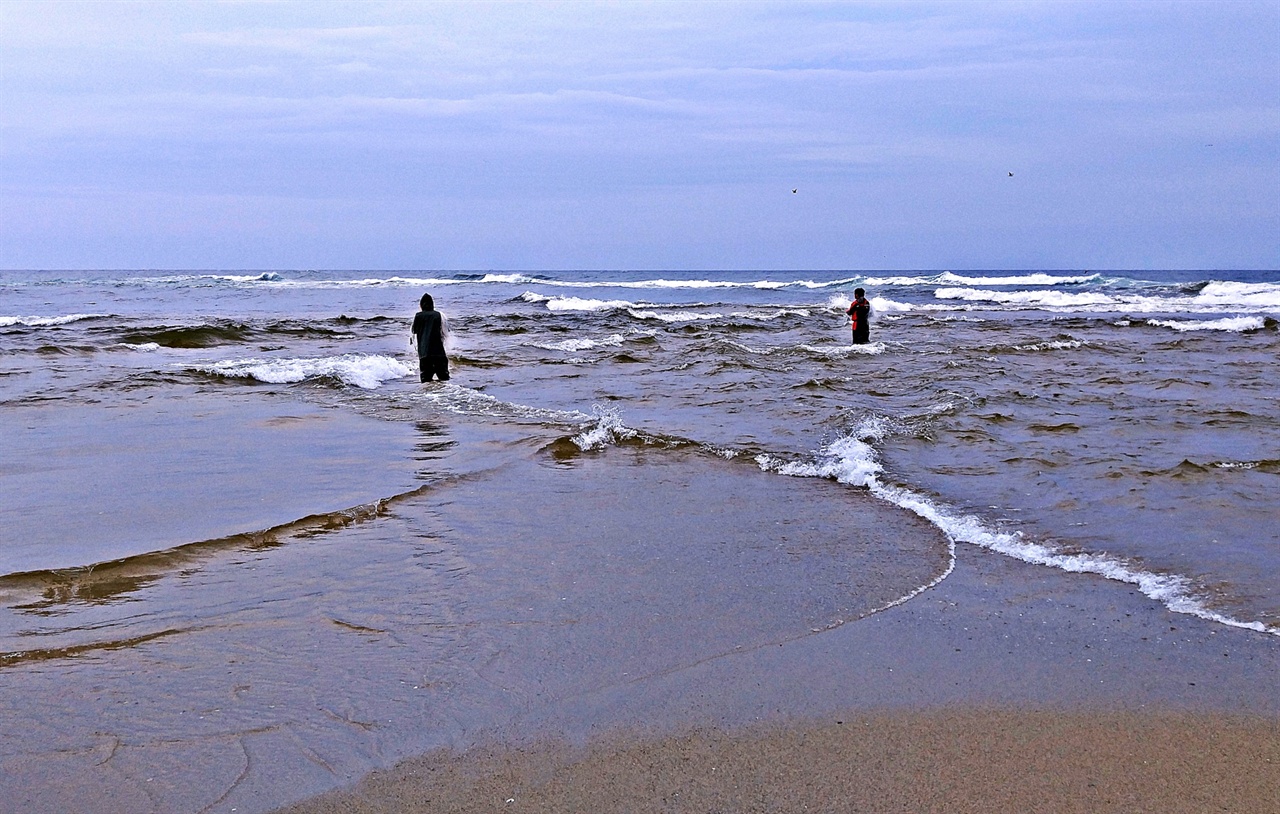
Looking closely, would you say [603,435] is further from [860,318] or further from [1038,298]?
[1038,298]

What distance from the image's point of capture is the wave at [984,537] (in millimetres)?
4363

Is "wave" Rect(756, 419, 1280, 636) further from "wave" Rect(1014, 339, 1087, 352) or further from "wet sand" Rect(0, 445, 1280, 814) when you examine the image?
"wave" Rect(1014, 339, 1087, 352)

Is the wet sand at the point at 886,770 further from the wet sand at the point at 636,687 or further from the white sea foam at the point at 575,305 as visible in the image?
the white sea foam at the point at 575,305

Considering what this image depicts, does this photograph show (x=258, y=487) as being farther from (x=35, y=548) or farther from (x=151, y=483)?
(x=35, y=548)

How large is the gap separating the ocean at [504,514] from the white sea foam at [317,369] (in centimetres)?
9

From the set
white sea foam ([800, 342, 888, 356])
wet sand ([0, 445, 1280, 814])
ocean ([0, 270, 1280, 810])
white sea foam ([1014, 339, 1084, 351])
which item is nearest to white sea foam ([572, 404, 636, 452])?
ocean ([0, 270, 1280, 810])

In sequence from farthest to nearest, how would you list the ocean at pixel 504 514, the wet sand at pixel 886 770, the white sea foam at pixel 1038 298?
1. the white sea foam at pixel 1038 298
2. the ocean at pixel 504 514
3. the wet sand at pixel 886 770

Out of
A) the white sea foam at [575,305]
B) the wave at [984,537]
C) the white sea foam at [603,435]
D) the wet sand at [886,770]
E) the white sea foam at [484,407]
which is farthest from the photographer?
the white sea foam at [575,305]

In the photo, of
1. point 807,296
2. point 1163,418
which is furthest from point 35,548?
point 807,296

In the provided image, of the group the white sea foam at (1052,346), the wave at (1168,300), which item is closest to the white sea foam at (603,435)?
the white sea foam at (1052,346)

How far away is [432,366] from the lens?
13.9 m

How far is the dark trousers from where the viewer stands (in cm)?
1382

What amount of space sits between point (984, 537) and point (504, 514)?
2860 mm

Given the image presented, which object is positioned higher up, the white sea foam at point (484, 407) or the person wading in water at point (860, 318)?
the person wading in water at point (860, 318)
